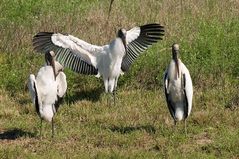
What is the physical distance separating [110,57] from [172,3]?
364cm

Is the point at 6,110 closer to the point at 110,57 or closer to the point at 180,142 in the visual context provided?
the point at 110,57

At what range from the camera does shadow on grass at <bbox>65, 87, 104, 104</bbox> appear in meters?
9.56

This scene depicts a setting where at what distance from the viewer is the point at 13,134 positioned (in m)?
8.24

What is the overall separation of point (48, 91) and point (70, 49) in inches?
68.5

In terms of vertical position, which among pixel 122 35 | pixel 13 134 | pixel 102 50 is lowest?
pixel 13 134

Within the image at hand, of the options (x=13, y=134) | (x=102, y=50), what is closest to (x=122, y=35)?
(x=102, y=50)

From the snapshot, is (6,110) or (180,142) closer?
(180,142)

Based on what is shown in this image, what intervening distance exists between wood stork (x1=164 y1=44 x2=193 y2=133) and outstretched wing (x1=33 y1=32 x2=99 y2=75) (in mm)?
1864

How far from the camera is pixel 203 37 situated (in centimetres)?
1071

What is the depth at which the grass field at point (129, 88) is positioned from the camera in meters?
7.62

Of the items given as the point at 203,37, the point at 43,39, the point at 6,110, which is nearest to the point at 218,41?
the point at 203,37

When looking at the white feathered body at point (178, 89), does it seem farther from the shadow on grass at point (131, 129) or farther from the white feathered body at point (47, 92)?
the white feathered body at point (47, 92)

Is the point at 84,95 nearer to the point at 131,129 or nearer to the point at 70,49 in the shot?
the point at 70,49

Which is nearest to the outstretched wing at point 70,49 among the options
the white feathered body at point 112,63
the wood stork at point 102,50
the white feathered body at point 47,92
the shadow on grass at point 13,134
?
the wood stork at point 102,50
